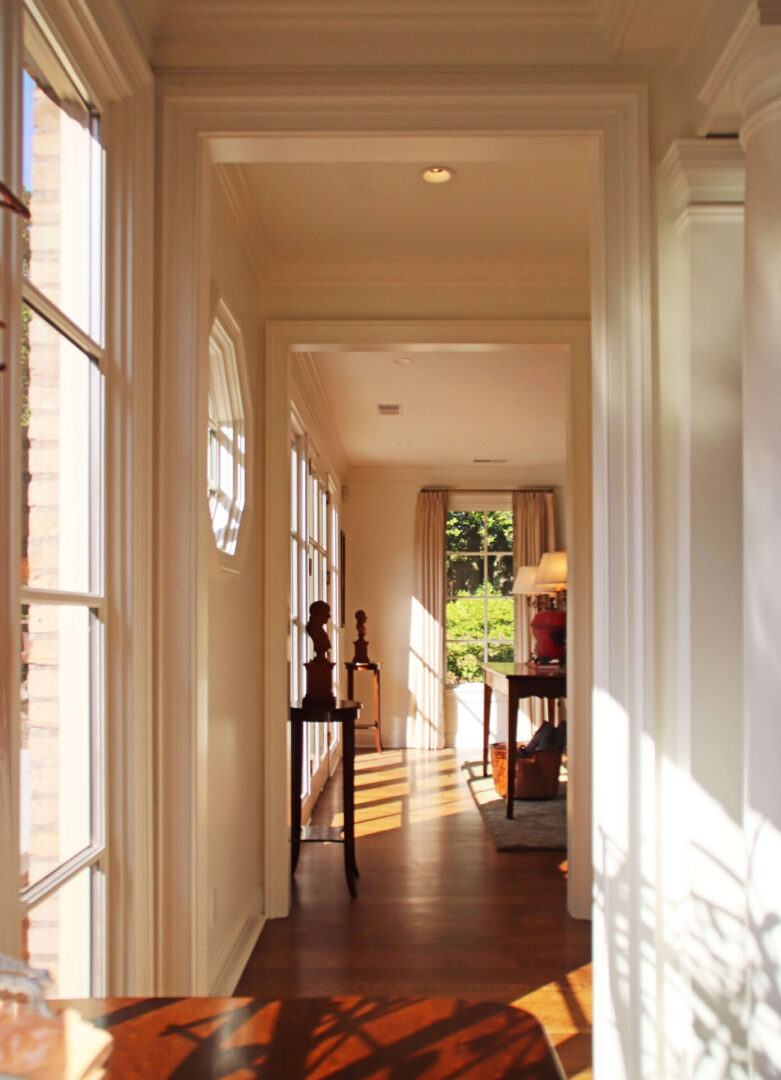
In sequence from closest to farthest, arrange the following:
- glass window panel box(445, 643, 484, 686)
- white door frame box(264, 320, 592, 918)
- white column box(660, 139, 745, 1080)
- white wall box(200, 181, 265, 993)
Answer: white column box(660, 139, 745, 1080) < white wall box(200, 181, 265, 993) < white door frame box(264, 320, 592, 918) < glass window panel box(445, 643, 484, 686)

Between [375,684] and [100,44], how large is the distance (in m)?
7.26

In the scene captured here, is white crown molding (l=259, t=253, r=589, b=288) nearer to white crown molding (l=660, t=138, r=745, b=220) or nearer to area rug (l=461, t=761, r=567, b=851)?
white crown molding (l=660, t=138, r=745, b=220)

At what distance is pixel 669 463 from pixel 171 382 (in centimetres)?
113

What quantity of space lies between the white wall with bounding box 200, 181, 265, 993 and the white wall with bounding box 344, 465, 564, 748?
522 cm

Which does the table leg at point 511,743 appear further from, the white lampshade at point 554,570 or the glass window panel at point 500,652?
the glass window panel at point 500,652

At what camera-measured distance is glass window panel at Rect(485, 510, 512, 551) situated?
29.7ft

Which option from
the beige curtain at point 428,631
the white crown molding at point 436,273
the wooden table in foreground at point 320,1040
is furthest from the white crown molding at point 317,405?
the wooden table in foreground at point 320,1040

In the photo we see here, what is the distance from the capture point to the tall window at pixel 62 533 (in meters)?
1.44

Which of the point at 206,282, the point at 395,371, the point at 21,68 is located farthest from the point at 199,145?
the point at 395,371

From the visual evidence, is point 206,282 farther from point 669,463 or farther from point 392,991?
point 392,991

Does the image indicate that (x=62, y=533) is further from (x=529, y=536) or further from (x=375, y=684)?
(x=529, y=536)

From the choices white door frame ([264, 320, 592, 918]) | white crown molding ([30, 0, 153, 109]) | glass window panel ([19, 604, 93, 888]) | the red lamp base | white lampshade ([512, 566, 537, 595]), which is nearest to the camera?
glass window panel ([19, 604, 93, 888])

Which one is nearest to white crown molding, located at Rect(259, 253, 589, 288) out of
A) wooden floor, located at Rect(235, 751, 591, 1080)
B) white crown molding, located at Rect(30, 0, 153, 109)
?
white crown molding, located at Rect(30, 0, 153, 109)

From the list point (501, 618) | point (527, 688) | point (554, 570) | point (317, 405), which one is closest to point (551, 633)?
point (554, 570)
